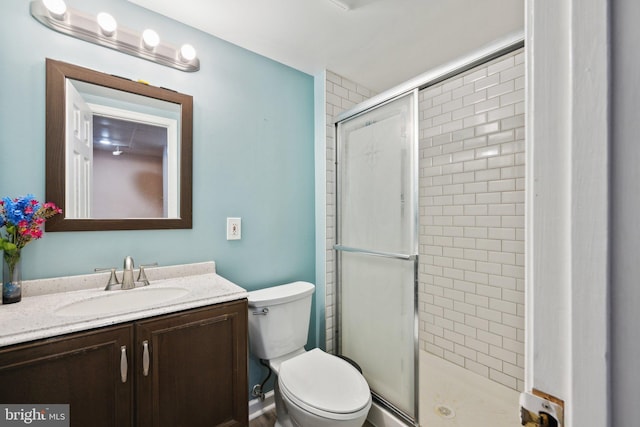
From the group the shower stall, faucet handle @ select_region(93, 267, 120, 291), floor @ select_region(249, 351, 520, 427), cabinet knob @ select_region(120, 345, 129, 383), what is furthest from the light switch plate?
floor @ select_region(249, 351, 520, 427)

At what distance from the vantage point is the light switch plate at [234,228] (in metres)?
1.72

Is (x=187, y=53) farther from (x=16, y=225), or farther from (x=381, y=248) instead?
(x=381, y=248)

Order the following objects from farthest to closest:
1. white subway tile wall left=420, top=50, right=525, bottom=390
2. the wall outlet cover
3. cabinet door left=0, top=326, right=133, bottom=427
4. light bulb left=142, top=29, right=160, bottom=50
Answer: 1. white subway tile wall left=420, top=50, right=525, bottom=390
2. light bulb left=142, top=29, right=160, bottom=50
3. cabinet door left=0, top=326, right=133, bottom=427
4. the wall outlet cover

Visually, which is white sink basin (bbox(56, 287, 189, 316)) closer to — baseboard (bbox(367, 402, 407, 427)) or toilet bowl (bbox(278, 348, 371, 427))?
toilet bowl (bbox(278, 348, 371, 427))

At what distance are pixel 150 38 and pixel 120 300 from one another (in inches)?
51.0

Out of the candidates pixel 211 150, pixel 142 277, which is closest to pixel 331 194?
pixel 211 150

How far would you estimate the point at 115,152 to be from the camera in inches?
55.6

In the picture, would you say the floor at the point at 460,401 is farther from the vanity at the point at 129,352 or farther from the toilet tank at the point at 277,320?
the vanity at the point at 129,352

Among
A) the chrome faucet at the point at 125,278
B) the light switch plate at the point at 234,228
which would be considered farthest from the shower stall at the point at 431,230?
the chrome faucet at the point at 125,278

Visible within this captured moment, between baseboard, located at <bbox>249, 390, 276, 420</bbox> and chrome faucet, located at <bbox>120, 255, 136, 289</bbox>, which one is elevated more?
chrome faucet, located at <bbox>120, 255, 136, 289</bbox>

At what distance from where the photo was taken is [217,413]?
4.03 feet

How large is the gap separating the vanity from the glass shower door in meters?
0.84

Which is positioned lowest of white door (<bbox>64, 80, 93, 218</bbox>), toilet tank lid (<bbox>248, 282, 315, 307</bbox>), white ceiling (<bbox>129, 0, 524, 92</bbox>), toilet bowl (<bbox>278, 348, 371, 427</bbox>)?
toilet bowl (<bbox>278, 348, 371, 427</bbox>)

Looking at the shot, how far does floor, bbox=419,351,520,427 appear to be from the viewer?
170cm
